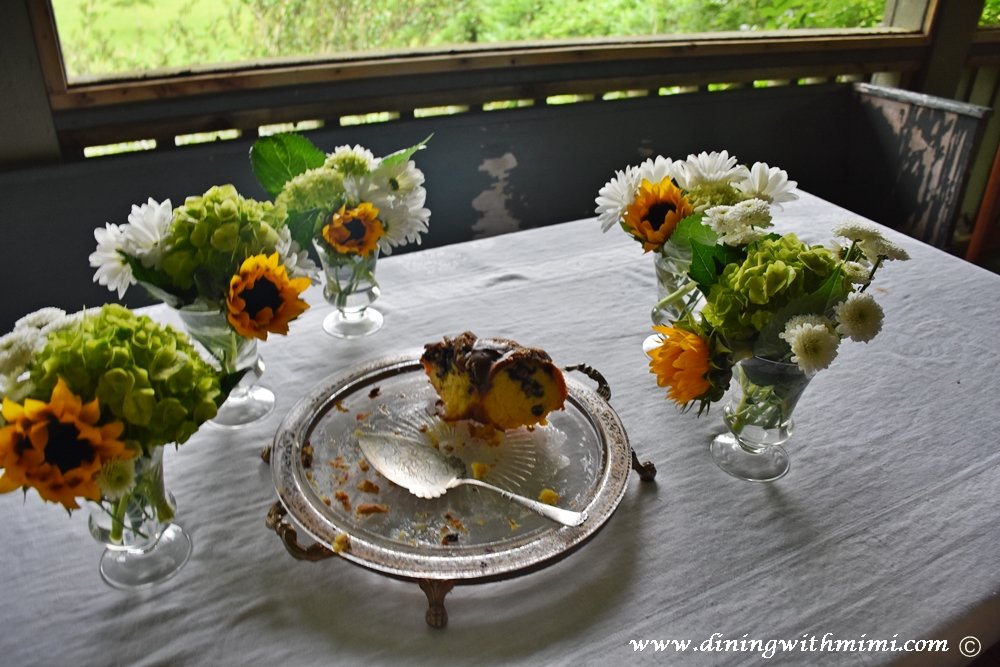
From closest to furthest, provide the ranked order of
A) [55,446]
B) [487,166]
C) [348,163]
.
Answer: [55,446] < [348,163] < [487,166]

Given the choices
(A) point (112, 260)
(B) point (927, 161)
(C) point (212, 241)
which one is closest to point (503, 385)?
(C) point (212, 241)

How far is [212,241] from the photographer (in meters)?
0.73

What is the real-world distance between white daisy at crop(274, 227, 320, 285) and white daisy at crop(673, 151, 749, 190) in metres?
0.48

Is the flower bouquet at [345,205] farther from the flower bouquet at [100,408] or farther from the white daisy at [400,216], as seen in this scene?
the flower bouquet at [100,408]

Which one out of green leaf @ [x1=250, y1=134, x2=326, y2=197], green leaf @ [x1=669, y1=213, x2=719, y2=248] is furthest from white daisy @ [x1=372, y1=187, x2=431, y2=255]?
green leaf @ [x1=669, y1=213, x2=719, y2=248]

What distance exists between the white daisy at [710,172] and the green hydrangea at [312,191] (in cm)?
44

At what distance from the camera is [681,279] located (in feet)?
3.10

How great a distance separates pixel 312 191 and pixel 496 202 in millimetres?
1177

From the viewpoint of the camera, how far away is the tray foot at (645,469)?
75cm

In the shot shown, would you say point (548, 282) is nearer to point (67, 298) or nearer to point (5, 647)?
point (5, 647)

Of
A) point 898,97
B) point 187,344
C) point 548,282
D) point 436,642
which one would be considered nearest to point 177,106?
point 548,282

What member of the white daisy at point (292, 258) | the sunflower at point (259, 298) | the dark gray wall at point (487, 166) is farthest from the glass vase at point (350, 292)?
the dark gray wall at point (487, 166)

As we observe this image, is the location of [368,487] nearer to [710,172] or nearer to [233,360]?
[233,360]

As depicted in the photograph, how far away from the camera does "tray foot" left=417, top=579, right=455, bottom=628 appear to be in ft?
1.95
